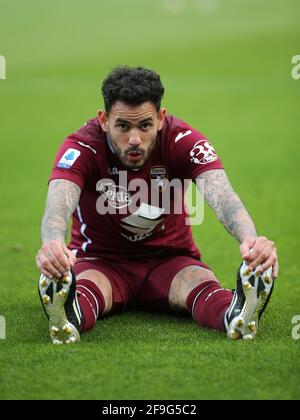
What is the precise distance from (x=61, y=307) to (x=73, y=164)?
98 cm

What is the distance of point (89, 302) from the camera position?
5.68 meters

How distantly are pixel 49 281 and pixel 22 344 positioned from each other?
18.1 inches

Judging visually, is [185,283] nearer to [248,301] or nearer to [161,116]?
[248,301]

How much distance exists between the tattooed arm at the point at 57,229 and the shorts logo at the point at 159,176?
0.58m

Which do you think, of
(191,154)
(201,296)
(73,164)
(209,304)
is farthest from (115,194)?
(209,304)

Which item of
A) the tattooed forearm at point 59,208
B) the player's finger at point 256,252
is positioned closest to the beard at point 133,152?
the tattooed forearm at point 59,208

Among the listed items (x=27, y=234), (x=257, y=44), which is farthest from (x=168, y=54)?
(x=27, y=234)

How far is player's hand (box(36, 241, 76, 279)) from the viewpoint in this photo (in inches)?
196

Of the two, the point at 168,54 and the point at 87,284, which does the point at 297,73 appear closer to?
the point at 168,54

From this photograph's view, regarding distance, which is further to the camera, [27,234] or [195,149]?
[27,234]

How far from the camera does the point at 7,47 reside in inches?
1016

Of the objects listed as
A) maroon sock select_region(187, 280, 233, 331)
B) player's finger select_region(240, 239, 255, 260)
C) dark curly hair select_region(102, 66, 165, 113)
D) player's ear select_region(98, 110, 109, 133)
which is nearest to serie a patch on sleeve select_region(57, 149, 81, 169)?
player's ear select_region(98, 110, 109, 133)

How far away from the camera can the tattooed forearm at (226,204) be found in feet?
17.6

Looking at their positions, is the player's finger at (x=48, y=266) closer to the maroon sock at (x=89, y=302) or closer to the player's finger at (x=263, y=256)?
the maroon sock at (x=89, y=302)
